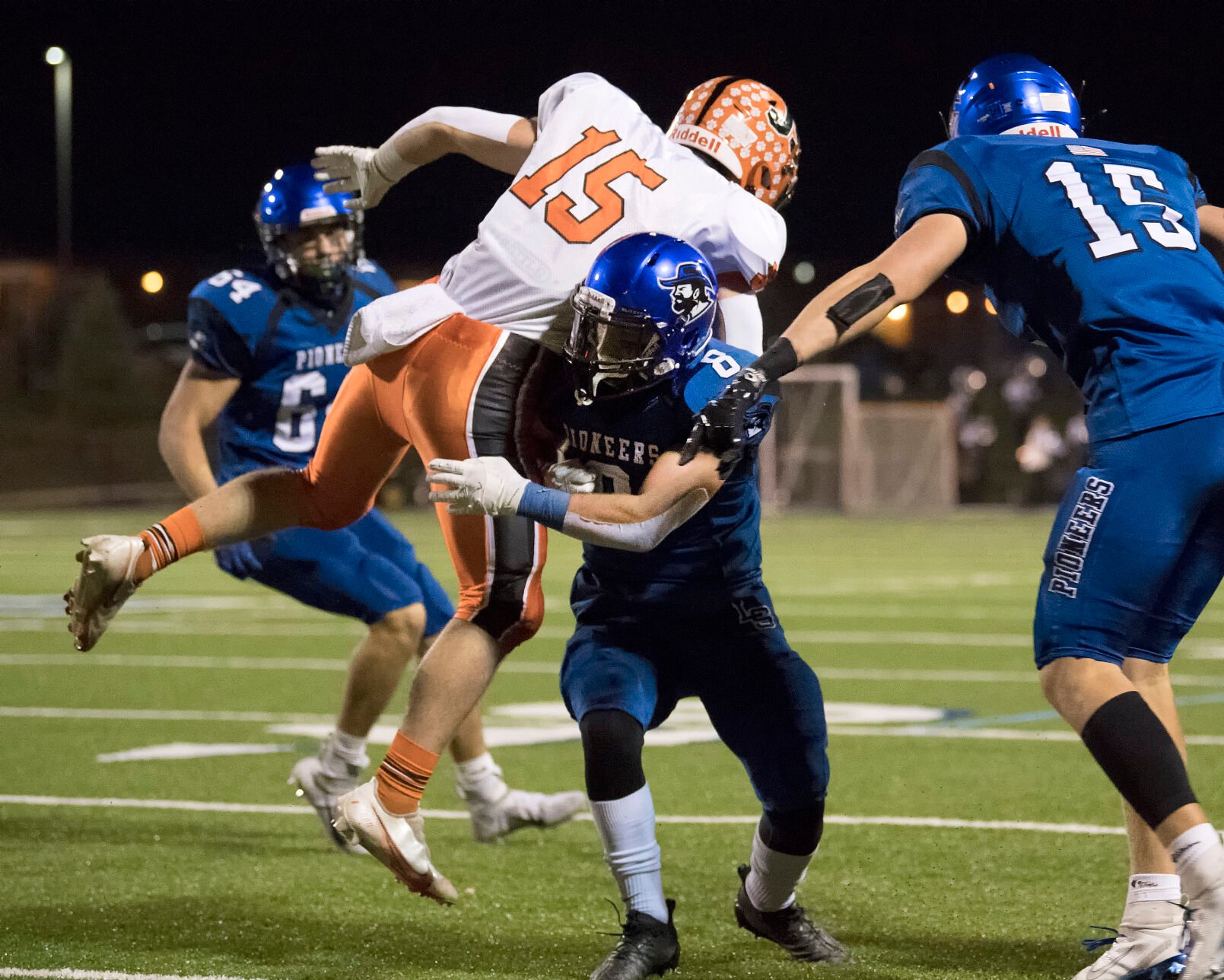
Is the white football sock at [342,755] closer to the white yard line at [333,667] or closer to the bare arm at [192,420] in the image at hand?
the bare arm at [192,420]

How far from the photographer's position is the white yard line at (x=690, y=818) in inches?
232

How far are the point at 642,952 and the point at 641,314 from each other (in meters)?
1.38

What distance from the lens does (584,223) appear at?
177 inches

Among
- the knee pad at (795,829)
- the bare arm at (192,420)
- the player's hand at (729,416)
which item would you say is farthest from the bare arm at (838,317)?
the bare arm at (192,420)

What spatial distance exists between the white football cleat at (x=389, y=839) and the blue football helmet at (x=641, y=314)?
1.03 metres

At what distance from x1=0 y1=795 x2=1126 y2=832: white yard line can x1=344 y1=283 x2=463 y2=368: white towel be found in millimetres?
2226

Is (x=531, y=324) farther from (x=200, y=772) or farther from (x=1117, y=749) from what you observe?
(x=200, y=772)

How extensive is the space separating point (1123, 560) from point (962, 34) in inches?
1071

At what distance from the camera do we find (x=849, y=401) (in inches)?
1248

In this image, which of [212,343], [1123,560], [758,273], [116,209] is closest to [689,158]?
[758,273]

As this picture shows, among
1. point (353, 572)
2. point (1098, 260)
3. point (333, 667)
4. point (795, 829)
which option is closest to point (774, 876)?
point (795, 829)

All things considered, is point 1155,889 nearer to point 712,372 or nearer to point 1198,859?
point 1198,859

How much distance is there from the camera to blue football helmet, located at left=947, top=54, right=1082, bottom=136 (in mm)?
4348

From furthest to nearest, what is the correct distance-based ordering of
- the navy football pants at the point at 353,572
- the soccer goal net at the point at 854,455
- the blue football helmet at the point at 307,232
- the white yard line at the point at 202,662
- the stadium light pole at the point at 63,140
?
the stadium light pole at the point at 63,140, the soccer goal net at the point at 854,455, the white yard line at the point at 202,662, the blue football helmet at the point at 307,232, the navy football pants at the point at 353,572
